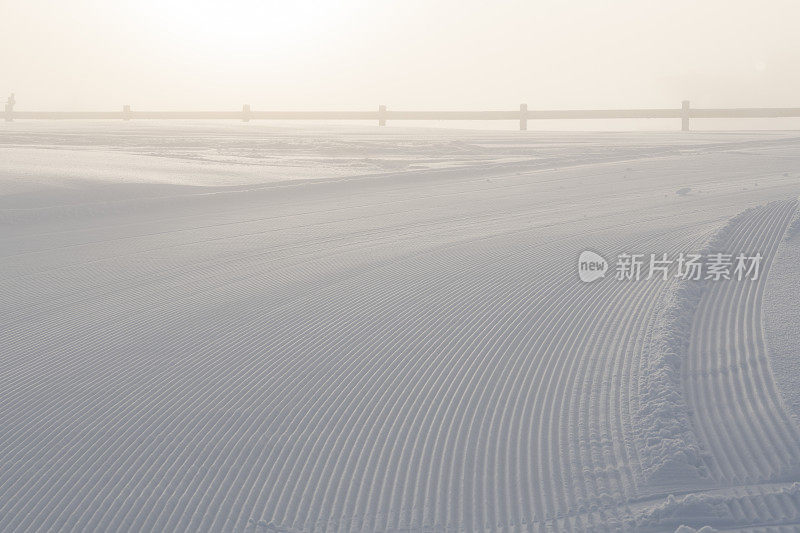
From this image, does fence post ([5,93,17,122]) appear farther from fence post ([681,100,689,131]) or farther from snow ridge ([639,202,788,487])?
snow ridge ([639,202,788,487])

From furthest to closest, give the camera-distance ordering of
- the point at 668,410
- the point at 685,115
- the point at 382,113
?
the point at 382,113
the point at 685,115
the point at 668,410

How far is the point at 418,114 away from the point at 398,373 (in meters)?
25.8

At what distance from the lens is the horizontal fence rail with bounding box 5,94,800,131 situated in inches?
1066

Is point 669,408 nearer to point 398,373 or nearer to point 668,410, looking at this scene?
point 668,410

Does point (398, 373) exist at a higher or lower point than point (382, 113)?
lower

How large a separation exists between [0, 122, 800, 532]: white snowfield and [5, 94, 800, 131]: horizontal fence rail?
17223mm

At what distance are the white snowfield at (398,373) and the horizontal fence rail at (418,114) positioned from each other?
56.5ft

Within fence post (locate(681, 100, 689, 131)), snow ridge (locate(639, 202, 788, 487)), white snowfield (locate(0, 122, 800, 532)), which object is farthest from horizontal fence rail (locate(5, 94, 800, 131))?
snow ridge (locate(639, 202, 788, 487))

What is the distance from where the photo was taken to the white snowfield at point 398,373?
3680 mm

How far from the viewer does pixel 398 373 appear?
5082 millimetres

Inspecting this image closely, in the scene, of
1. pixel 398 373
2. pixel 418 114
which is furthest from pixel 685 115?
pixel 398 373

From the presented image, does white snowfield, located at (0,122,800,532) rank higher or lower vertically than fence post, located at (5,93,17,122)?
lower

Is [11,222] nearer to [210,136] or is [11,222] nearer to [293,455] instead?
[293,455]

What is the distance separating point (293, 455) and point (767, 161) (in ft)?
47.8
